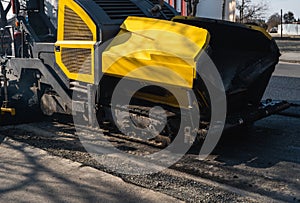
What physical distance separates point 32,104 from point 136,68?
2.70 meters

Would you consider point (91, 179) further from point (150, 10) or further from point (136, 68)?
point (150, 10)

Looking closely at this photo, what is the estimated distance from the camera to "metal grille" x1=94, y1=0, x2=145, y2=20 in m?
6.23

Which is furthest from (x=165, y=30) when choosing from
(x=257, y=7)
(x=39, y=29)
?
(x=257, y=7)

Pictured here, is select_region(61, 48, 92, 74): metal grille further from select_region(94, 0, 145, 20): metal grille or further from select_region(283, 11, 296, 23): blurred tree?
select_region(283, 11, 296, 23): blurred tree

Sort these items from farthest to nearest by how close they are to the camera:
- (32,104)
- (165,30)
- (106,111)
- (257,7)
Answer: (257,7) → (32,104) → (106,111) → (165,30)

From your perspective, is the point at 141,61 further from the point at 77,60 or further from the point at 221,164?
the point at 221,164

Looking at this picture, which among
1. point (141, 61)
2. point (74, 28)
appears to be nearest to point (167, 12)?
point (74, 28)

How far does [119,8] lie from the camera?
642 cm

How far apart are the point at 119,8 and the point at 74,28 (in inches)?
28.5

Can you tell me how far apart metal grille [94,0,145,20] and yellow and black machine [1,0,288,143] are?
0.02 meters

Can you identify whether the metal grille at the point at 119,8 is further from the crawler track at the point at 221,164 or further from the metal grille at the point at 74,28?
the crawler track at the point at 221,164

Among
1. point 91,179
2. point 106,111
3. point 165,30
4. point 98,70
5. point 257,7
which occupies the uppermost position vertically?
point 257,7

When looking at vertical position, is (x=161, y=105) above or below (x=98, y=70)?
below

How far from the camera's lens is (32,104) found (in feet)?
24.5
